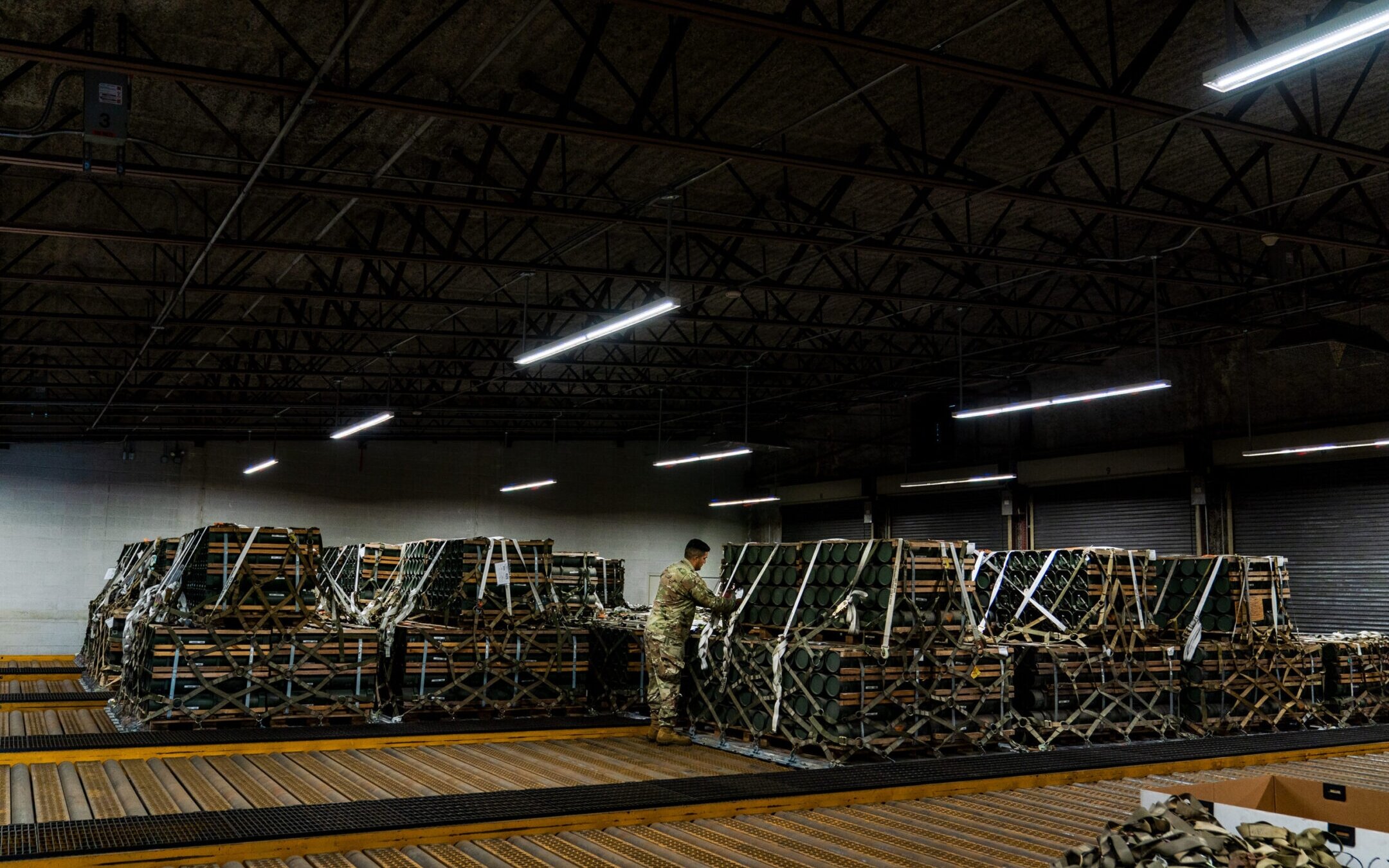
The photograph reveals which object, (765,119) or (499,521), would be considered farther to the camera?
(499,521)

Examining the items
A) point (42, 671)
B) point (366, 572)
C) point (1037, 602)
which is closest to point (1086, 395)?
point (1037, 602)

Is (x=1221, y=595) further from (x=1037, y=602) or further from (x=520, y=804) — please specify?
(x=520, y=804)

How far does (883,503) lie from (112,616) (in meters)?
21.1

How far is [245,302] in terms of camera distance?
21.0 metres

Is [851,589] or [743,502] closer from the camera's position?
[851,589]

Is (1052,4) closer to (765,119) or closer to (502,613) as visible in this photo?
(765,119)

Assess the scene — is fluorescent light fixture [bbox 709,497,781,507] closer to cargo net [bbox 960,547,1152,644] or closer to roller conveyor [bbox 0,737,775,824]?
cargo net [bbox 960,547,1152,644]

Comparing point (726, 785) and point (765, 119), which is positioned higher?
point (765, 119)

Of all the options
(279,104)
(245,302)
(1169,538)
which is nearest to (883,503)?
(1169,538)

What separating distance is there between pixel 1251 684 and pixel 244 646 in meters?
12.2

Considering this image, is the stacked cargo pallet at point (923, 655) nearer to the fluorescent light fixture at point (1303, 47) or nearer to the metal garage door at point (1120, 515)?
the fluorescent light fixture at point (1303, 47)

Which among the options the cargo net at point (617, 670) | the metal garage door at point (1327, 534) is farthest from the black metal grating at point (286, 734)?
the metal garage door at point (1327, 534)

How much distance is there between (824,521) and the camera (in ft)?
115

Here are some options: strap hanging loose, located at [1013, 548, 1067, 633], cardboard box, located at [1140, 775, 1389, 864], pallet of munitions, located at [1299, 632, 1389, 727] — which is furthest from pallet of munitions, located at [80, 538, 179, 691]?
pallet of munitions, located at [1299, 632, 1389, 727]
